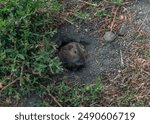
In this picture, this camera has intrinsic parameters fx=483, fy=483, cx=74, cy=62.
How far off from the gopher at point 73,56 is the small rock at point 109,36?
0.20 m

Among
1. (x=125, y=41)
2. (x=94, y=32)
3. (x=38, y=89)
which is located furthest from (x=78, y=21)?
(x=38, y=89)

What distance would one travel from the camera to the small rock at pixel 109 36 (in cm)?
352

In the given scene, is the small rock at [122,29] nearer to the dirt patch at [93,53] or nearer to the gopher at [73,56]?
the dirt patch at [93,53]

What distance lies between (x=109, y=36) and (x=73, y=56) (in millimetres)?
313

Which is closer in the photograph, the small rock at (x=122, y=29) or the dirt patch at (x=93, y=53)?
the dirt patch at (x=93, y=53)

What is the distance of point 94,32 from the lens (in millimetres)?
3555

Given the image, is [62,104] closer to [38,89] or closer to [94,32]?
[38,89]

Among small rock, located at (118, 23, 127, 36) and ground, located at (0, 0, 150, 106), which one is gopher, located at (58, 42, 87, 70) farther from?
small rock, located at (118, 23, 127, 36)

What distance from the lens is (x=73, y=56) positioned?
344cm

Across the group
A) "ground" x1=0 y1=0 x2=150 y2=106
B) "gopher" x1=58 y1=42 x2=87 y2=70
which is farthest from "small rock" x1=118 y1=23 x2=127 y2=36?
"gopher" x1=58 y1=42 x2=87 y2=70

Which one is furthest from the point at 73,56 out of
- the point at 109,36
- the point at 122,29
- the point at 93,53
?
the point at 122,29

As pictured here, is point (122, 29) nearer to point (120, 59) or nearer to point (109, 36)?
point (109, 36)

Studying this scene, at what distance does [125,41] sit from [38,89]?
0.74 m

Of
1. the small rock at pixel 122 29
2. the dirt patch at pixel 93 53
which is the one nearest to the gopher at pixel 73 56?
the dirt patch at pixel 93 53
